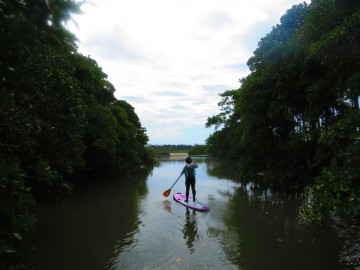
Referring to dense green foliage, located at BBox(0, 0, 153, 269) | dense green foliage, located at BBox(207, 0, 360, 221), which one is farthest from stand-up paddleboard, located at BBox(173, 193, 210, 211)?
A: dense green foliage, located at BBox(0, 0, 153, 269)

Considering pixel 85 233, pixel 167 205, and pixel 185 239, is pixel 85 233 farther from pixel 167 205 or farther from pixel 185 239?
pixel 167 205

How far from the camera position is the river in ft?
22.8

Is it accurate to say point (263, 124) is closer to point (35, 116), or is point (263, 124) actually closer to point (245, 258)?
point (245, 258)

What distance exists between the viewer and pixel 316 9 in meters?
9.61

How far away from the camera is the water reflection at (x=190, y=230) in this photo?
8.30 m

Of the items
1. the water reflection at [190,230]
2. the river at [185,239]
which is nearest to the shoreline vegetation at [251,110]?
the river at [185,239]

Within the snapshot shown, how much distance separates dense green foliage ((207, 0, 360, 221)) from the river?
1.25 meters

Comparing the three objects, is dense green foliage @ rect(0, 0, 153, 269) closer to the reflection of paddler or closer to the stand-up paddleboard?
the reflection of paddler

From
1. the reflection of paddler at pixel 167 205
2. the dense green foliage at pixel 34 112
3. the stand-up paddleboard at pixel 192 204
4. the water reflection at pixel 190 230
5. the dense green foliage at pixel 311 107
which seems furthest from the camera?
the reflection of paddler at pixel 167 205

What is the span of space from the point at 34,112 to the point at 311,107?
29.0 feet

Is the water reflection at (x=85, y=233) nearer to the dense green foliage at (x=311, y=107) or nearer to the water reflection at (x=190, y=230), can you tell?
the water reflection at (x=190, y=230)

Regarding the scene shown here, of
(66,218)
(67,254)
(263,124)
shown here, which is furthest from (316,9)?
(66,218)

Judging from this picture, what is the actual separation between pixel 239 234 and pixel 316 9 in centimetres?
696

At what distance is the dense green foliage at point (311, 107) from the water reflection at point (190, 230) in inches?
115
